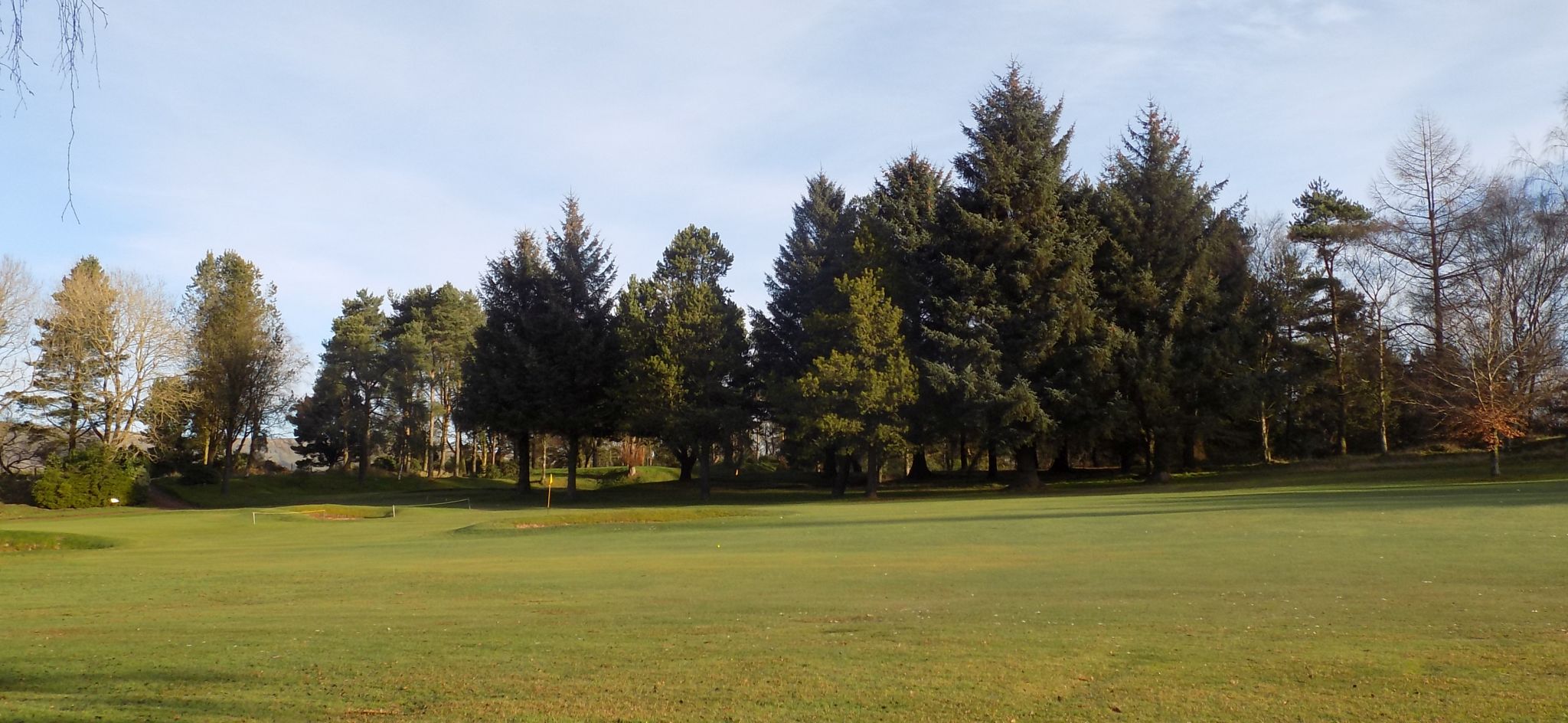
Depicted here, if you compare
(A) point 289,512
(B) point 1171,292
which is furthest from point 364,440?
(B) point 1171,292

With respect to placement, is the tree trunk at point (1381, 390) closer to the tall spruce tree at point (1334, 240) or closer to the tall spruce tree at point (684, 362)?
the tall spruce tree at point (1334, 240)

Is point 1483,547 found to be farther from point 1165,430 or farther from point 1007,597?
point 1165,430

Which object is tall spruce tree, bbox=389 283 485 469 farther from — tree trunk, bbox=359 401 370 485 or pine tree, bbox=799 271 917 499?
Answer: pine tree, bbox=799 271 917 499

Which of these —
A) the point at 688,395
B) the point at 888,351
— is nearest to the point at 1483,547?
the point at 888,351

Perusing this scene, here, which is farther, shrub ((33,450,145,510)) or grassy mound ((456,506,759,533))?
shrub ((33,450,145,510))

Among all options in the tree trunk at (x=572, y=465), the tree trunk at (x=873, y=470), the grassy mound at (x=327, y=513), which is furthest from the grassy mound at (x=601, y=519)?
the tree trunk at (x=572, y=465)

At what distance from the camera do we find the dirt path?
55.9 m

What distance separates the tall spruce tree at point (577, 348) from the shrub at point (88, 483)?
71.4 ft

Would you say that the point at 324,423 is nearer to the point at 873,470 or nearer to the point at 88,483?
the point at 88,483

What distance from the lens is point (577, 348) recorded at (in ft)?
200

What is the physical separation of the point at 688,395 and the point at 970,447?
91.5ft

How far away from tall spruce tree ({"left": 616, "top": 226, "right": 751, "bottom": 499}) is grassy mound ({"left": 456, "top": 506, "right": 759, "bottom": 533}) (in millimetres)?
19362

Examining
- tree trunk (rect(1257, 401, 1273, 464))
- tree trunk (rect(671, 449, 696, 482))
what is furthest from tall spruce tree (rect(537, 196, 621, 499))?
tree trunk (rect(1257, 401, 1273, 464))

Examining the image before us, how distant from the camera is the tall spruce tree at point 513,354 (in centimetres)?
6009
